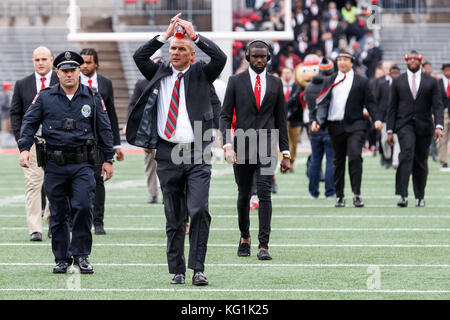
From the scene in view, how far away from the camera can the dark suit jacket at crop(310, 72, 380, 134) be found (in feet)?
50.4

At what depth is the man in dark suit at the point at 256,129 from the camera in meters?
10.3

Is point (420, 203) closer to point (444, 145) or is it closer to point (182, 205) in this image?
point (182, 205)

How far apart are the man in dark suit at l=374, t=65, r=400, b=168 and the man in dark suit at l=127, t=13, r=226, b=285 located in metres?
12.3

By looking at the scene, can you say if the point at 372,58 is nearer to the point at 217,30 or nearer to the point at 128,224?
the point at 217,30

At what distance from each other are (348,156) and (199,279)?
7.07 m

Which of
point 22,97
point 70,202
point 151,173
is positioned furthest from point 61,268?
point 151,173

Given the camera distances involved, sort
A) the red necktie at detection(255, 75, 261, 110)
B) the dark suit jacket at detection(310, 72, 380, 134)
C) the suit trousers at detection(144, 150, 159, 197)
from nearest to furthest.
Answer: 1. the red necktie at detection(255, 75, 261, 110)
2. the dark suit jacket at detection(310, 72, 380, 134)
3. the suit trousers at detection(144, 150, 159, 197)

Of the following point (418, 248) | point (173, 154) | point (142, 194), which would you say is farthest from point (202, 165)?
point (142, 194)

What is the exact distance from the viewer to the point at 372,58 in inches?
1324

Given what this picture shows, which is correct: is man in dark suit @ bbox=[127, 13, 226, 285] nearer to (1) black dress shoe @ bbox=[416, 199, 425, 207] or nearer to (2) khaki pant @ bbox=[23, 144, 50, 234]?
(2) khaki pant @ bbox=[23, 144, 50, 234]

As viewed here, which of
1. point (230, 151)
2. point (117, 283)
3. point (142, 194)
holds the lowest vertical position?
point (142, 194)

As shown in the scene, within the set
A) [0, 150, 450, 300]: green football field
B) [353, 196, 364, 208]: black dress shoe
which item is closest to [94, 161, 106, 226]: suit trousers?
[0, 150, 450, 300]: green football field

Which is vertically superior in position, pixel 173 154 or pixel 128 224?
pixel 173 154

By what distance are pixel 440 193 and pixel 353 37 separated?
18931mm
